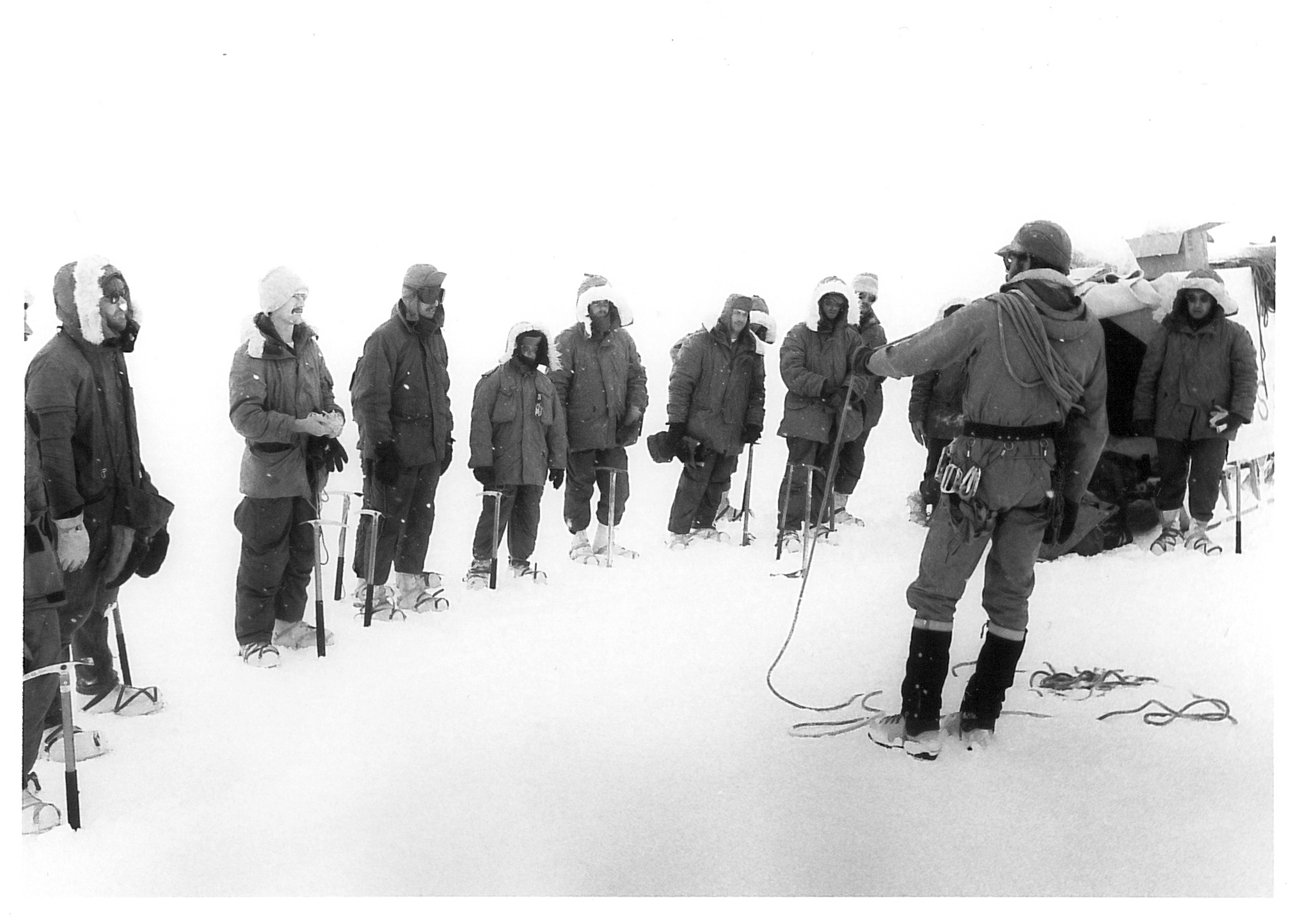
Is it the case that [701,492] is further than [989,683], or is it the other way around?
[701,492]

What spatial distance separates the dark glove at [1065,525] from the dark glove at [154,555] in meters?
2.57

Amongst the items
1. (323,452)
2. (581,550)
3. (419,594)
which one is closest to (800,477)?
(581,550)

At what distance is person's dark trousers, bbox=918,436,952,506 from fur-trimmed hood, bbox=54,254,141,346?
236cm

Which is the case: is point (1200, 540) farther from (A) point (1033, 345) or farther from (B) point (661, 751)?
(B) point (661, 751)

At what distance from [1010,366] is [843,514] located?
1030 millimetres

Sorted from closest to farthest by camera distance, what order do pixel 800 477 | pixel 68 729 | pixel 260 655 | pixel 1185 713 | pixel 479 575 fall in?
pixel 68 729
pixel 1185 713
pixel 260 655
pixel 479 575
pixel 800 477

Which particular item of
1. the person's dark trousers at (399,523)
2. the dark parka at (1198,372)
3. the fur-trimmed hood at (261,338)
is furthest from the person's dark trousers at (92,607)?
the dark parka at (1198,372)

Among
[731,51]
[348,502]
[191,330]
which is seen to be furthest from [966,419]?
[191,330]

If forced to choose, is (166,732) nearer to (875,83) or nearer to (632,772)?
(632,772)

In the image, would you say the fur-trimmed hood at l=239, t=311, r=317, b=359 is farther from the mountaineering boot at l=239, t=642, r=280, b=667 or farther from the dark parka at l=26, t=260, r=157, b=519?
the mountaineering boot at l=239, t=642, r=280, b=667

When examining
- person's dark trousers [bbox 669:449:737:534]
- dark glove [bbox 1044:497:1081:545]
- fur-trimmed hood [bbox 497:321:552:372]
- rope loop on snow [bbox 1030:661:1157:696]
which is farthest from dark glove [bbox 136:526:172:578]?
rope loop on snow [bbox 1030:661:1157:696]

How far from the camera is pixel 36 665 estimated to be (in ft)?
8.53

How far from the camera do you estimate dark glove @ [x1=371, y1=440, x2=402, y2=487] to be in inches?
135

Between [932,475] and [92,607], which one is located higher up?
[932,475]
